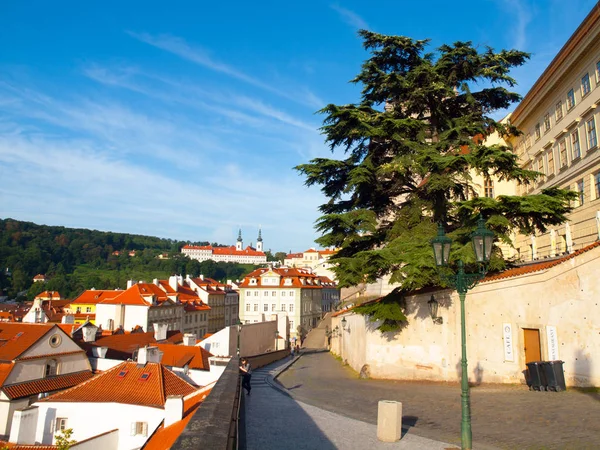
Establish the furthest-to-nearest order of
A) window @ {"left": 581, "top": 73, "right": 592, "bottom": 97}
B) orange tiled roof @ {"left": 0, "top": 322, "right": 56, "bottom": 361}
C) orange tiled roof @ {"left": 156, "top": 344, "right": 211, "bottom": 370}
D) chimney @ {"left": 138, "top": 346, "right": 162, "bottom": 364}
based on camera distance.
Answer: orange tiled roof @ {"left": 156, "top": 344, "right": 211, "bottom": 370} → orange tiled roof @ {"left": 0, "top": 322, "right": 56, "bottom": 361} → window @ {"left": 581, "top": 73, "right": 592, "bottom": 97} → chimney @ {"left": 138, "top": 346, "right": 162, "bottom": 364}

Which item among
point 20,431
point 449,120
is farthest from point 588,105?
point 20,431

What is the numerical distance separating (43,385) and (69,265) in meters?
156

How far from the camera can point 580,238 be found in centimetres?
2466

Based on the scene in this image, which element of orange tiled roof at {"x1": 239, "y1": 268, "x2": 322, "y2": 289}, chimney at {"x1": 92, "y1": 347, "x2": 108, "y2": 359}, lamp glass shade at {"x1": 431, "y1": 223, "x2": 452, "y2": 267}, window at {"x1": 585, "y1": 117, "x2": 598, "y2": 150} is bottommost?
chimney at {"x1": 92, "y1": 347, "x2": 108, "y2": 359}

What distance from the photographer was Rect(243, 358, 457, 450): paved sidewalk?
823 cm

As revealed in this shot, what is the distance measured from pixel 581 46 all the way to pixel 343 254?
16.5 metres

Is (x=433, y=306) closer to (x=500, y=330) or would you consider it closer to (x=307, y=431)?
(x=500, y=330)

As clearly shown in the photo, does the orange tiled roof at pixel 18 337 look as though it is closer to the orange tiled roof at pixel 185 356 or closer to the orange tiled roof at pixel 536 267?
the orange tiled roof at pixel 185 356

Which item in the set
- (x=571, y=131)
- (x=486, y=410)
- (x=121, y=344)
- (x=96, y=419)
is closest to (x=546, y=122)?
(x=571, y=131)

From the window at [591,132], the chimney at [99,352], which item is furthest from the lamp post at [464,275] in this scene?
the chimney at [99,352]

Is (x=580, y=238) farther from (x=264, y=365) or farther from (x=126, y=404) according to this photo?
(x=126, y=404)

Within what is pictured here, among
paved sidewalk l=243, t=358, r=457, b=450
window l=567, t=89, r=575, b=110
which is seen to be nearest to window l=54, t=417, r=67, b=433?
paved sidewalk l=243, t=358, r=457, b=450

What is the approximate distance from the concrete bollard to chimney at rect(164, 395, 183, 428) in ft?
15.7

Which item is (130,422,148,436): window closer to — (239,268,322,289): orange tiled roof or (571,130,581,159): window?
(571,130,581,159): window
